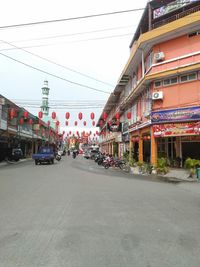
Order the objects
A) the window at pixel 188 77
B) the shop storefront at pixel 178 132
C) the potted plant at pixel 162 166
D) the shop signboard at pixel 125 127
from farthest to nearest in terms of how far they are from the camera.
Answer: the shop signboard at pixel 125 127, the window at pixel 188 77, the potted plant at pixel 162 166, the shop storefront at pixel 178 132

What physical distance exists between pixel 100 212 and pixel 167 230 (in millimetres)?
2300

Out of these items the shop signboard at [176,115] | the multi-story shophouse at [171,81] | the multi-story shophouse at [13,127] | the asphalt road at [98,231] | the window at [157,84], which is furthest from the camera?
the multi-story shophouse at [13,127]

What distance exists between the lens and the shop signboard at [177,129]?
2117cm

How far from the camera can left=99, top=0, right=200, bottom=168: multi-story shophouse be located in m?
21.6

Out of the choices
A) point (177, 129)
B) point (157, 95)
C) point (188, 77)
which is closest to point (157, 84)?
point (157, 95)

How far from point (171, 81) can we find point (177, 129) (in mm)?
3710

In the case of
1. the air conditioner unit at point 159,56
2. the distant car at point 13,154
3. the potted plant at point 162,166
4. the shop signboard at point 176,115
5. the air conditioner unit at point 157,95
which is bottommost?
the potted plant at point 162,166

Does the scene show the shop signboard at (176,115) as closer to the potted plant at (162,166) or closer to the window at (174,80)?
the window at (174,80)

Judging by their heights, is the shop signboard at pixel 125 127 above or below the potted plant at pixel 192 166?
above

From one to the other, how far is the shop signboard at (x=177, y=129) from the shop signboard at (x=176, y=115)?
36cm

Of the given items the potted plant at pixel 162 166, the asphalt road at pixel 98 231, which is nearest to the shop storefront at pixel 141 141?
the potted plant at pixel 162 166

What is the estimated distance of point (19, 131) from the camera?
4469cm

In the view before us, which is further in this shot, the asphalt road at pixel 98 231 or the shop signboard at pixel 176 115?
the shop signboard at pixel 176 115

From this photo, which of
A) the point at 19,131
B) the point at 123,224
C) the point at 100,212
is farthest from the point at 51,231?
the point at 19,131
